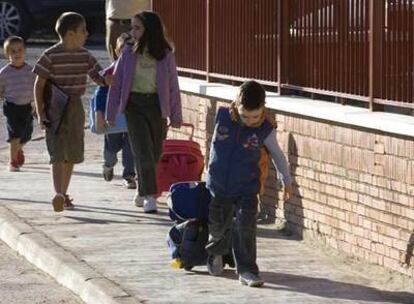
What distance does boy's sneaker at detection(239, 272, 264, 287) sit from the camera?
872cm

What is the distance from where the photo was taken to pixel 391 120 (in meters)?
8.91

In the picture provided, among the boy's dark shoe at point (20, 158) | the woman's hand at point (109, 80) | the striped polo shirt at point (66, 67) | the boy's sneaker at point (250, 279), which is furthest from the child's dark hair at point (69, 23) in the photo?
the boy's sneaker at point (250, 279)

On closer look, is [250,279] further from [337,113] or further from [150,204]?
[150,204]

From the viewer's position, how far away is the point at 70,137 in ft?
38.8

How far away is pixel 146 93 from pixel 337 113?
2156mm

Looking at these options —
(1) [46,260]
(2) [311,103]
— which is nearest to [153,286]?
(1) [46,260]

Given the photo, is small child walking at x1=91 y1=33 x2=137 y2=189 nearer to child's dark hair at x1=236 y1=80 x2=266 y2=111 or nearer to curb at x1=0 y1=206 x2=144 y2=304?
curb at x1=0 y1=206 x2=144 y2=304

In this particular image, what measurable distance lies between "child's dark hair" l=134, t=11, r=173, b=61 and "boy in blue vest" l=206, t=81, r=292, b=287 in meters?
2.38

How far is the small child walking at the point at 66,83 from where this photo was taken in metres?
11.6

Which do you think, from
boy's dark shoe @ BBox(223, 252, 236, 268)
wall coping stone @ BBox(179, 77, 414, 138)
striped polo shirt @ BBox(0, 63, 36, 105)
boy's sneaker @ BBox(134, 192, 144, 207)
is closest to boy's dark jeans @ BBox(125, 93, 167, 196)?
boy's sneaker @ BBox(134, 192, 144, 207)

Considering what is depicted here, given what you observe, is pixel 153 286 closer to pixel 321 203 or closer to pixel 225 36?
pixel 321 203

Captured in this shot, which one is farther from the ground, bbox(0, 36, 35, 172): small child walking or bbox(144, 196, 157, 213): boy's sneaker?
bbox(0, 36, 35, 172): small child walking

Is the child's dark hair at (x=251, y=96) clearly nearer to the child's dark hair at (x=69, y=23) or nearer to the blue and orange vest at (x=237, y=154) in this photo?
the blue and orange vest at (x=237, y=154)

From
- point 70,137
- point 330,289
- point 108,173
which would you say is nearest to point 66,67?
point 70,137
